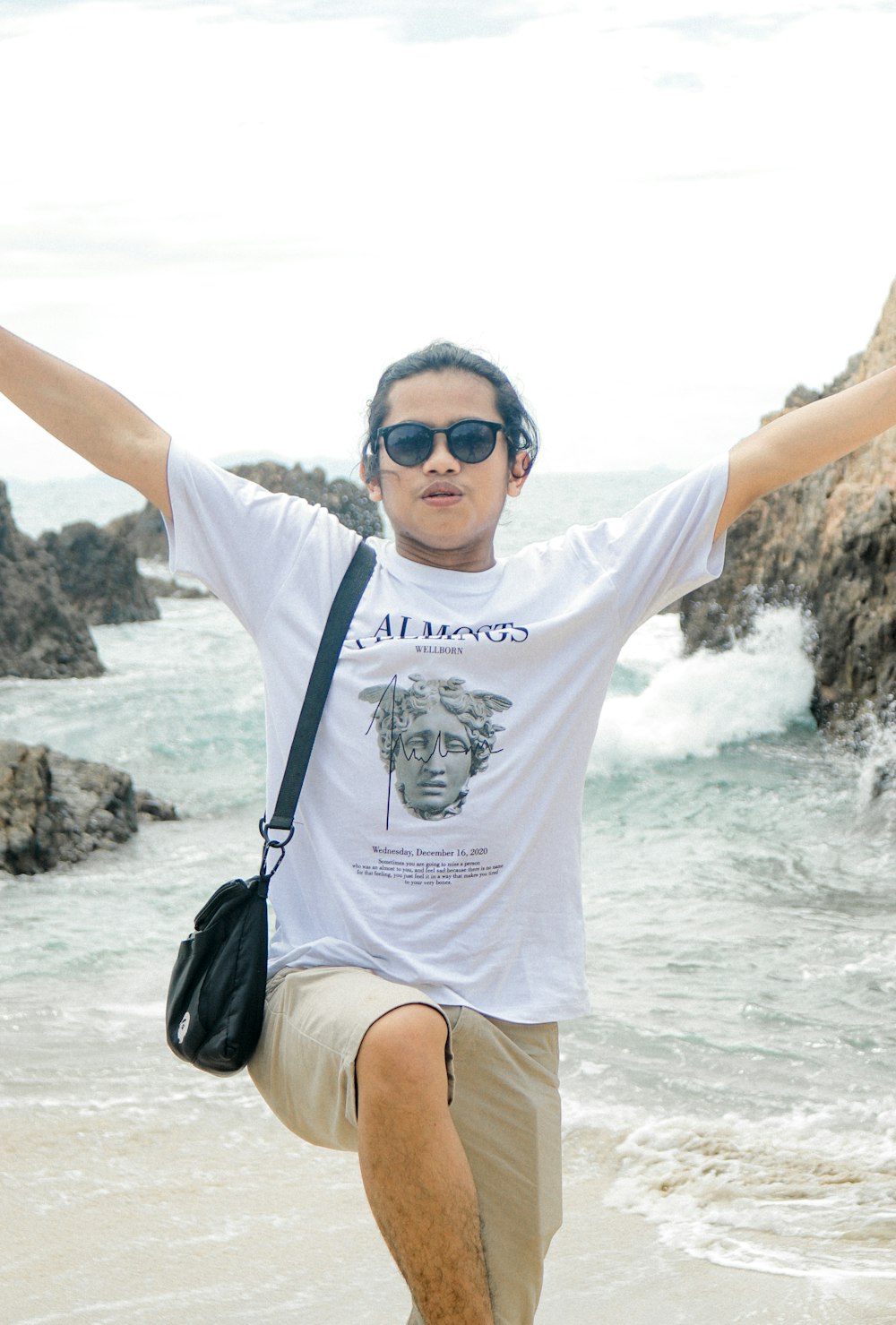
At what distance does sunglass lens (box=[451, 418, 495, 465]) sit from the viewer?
292 centimetres

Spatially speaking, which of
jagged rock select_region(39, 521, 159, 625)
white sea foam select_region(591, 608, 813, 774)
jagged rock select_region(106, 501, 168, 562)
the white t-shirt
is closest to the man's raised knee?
the white t-shirt

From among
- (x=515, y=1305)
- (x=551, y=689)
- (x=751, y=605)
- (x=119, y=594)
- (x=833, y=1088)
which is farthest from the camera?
(x=119, y=594)

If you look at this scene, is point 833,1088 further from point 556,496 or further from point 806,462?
point 556,496

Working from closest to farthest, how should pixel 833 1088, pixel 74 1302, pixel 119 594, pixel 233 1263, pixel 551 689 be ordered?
1. pixel 551 689
2. pixel 74 1302
3. pixel 233 1263
4. pixel 833 1088
5. pixel 119 594

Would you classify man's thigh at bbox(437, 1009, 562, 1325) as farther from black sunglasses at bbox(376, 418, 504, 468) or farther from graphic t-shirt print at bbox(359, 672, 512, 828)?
black sunglasses at bbox(376, 418, 504, 468)

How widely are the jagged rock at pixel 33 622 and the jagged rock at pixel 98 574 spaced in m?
5.18

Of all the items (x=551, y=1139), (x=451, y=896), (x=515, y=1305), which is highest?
(x=451, y=896)

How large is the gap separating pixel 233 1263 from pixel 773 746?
8823 millimetres

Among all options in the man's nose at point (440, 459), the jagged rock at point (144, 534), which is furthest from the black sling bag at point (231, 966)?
the jagged rock at point (144, 534)

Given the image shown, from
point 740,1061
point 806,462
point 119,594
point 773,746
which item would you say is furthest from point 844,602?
point 119,594

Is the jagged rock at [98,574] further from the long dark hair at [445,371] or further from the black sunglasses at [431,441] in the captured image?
the black sunglasses at [431,441]

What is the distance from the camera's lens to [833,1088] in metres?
4.96

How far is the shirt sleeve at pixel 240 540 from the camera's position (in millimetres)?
2822

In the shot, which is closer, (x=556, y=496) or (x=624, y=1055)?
(x=624, y=1055)
